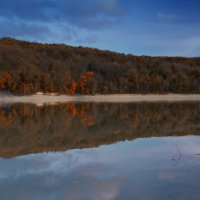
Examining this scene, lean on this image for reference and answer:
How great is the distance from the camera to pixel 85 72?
73.9 m

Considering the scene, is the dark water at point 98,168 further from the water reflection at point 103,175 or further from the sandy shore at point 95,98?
the sandy shore at point 95,98

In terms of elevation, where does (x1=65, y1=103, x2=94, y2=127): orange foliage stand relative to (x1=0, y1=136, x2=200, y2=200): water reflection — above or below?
below

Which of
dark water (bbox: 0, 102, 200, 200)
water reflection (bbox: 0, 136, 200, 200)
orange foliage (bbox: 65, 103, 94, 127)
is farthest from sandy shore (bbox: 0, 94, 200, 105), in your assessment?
water reflection (bbox: 0, 136, 200, 200)

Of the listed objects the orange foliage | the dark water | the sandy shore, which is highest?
the dark water

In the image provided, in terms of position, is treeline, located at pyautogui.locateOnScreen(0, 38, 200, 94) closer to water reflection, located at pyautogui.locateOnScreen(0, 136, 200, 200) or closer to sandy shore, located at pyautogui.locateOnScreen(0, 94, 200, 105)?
sandy shore, located at pyautogui.locateOnScreen(0, 94, 200, 105)

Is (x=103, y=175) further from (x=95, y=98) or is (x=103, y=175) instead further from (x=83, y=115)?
(x=95, y=98)

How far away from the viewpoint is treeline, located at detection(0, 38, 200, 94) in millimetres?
59562

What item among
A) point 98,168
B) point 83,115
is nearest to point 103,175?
point 98,168

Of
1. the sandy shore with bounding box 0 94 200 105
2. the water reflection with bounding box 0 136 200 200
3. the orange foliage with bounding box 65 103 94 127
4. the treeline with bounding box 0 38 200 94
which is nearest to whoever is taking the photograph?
the water reflection with bounding box 0 136 200 200

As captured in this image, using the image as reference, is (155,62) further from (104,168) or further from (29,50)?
(104,168)

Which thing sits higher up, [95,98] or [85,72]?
[85,72]

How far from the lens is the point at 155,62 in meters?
84.7

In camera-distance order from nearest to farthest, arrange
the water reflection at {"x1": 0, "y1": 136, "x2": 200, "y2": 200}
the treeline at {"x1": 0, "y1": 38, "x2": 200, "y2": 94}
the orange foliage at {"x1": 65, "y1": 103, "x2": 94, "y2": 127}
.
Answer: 1. the water reflection at {"x1": 0, "y1": 136, "x2": 200, "y2": 200}
2. the orange foliage at {"x1": 65, "y1": 103, "x2": 94, "y2": 127}
3. the treeline at {"x1": 0, "y1": 38, "x2": 200, "y2": 94}

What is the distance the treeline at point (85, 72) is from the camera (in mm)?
59562
